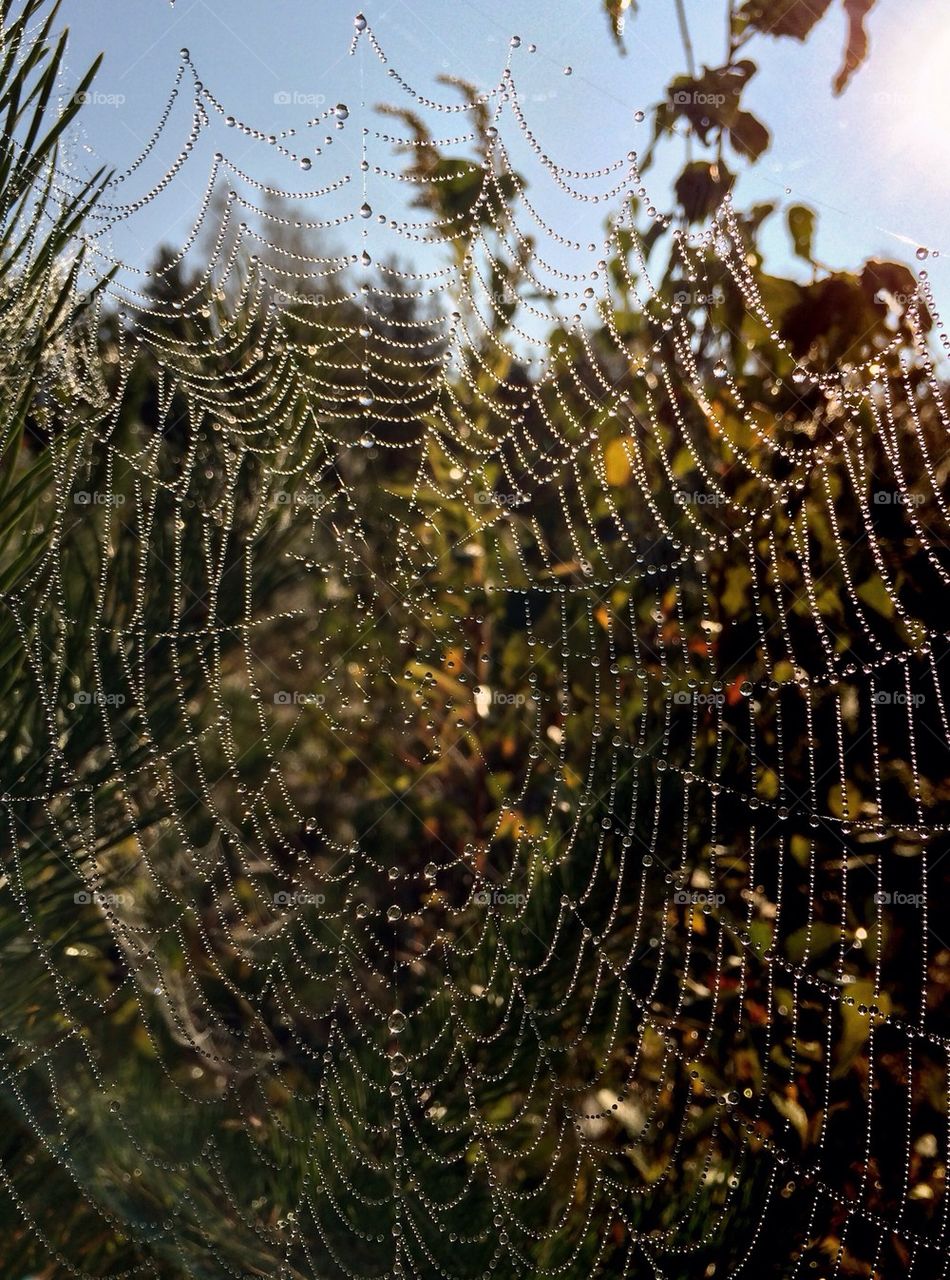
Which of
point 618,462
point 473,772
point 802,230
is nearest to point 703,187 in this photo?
point 802,230

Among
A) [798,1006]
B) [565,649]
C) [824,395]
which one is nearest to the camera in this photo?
[798,1006]

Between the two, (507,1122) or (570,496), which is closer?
(507,1122)

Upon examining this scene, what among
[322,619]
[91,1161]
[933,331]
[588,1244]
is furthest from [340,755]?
[933,331]

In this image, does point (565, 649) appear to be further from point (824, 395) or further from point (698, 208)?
point (698, 208)

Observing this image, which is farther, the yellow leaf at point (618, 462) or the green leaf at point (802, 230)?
the yellow leaf at point (618, 462)

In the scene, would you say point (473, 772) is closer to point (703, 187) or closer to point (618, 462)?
point (618, 462)

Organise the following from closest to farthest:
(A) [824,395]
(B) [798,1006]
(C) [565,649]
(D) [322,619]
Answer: (B) [798,1006]
(A) [824,395]
(C) [565,649]
(D) [322,619]

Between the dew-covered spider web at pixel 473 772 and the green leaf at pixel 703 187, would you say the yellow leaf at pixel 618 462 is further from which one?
the green leaf at pixel 703 187

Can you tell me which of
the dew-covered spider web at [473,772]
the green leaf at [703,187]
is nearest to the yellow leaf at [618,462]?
the dew-covered spider web at [473,772]

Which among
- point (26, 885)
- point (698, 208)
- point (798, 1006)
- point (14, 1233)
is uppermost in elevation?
point (698, 208)
